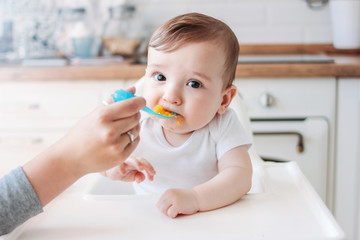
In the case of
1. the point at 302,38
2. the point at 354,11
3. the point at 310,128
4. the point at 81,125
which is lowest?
the point at 310,128

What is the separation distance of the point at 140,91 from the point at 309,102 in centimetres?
82

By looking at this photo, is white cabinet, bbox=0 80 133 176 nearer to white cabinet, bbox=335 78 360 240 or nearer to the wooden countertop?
the wooden countertop

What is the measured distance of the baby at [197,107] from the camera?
87cm

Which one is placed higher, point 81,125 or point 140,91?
point 81,125

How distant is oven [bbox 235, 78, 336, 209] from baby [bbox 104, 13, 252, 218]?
0.81m

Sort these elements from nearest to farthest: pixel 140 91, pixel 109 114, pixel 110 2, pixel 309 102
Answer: pixel 109 114 < pixel 140 91 < pixel 309 102 < pixel 110 2

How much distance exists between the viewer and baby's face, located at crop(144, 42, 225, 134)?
88 centimetres

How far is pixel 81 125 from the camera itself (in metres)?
0.67

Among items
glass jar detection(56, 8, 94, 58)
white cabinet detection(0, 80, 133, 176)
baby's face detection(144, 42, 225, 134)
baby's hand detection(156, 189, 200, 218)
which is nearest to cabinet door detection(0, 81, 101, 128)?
white cabinet detection(0, 80, 133, 176)

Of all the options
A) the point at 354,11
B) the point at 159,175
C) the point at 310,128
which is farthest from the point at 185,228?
the point at 354,11

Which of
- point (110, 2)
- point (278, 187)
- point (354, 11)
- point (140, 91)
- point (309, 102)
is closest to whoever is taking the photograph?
point (278, 187)

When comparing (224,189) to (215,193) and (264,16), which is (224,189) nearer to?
(215,193)

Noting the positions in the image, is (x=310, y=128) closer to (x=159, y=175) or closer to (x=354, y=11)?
(x=354, y=11)

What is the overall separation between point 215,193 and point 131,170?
19 centimetres
